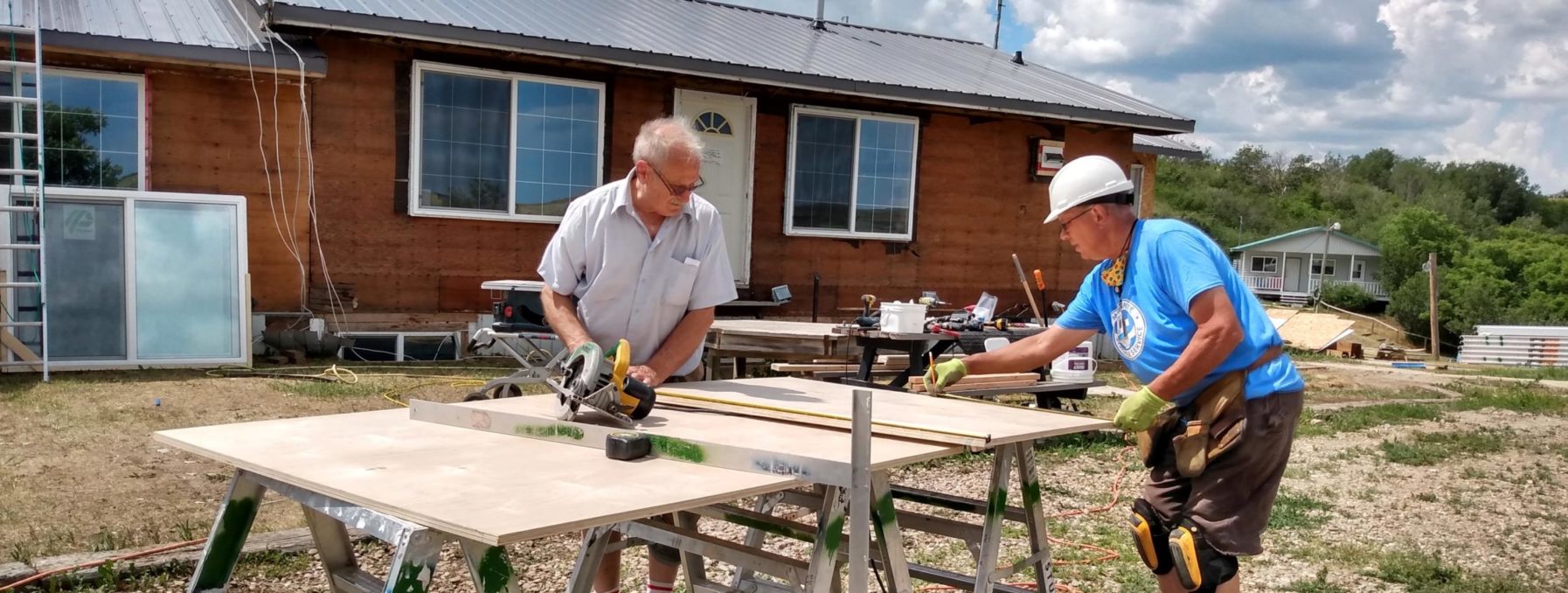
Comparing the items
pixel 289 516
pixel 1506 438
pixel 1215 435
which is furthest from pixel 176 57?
pixel 1506 438

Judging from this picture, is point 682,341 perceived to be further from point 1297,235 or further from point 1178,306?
point 1297,235

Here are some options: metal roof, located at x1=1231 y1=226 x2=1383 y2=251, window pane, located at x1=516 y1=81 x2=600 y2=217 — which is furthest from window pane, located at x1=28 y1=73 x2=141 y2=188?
metal roof, located at x1=1231 y1=226 x2=1383 y2=251

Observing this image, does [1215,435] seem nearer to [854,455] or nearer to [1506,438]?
[854,455]

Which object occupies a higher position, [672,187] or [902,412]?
[672,187]

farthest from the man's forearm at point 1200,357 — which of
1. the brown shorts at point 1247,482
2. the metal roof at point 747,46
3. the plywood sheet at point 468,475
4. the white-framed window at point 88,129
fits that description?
the white-framed window at point 88,129

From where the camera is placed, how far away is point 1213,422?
2930mm

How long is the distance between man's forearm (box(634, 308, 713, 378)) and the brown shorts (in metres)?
1.55

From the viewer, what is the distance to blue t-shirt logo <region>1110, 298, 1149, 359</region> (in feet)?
10.0

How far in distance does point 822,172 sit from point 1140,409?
30.0 ft

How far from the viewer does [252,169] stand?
9.11 metres

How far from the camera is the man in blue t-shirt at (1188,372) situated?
2822mm

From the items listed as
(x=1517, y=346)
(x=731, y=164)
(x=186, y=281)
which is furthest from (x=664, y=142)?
(x=1517, y=346)

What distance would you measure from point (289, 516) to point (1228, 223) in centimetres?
7620

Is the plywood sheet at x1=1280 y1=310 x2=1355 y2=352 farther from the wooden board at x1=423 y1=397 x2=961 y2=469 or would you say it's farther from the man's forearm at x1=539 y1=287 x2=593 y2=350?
the wooden board at x1=423 y1=397 x2=961 y2=469
